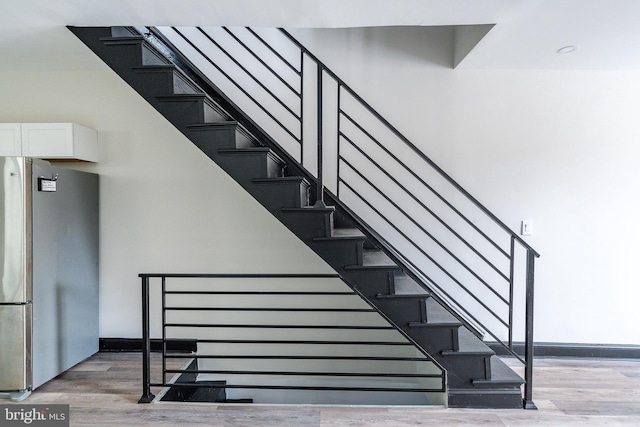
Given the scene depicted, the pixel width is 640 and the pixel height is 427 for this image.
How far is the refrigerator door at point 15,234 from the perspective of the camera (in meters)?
2.35

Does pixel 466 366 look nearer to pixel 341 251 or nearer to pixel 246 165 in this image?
pixel 341 251

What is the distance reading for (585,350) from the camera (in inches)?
123

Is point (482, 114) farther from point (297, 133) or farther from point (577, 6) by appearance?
point (297, 133)

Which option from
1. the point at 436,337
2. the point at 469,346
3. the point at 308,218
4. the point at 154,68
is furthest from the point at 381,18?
the point at 469,346

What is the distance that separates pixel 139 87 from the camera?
7.48 feet

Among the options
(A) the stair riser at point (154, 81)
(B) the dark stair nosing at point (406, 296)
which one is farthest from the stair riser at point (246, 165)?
(B) the dark stair nosing at point (406, 296)

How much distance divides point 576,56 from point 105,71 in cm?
384

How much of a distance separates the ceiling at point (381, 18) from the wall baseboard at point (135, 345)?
241 centimetres

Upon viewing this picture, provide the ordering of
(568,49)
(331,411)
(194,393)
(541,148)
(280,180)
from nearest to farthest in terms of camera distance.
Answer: (280,180), (331,411), (568,49), (194,393), (541,148)

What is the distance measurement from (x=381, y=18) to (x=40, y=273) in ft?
9.26

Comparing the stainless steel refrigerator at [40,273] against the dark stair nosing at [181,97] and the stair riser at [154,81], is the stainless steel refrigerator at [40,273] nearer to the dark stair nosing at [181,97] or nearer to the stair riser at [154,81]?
the stair riser at [154,81]

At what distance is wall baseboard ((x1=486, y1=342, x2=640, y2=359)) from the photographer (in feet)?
10.2

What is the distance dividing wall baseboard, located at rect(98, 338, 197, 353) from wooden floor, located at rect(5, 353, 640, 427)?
0.45 m

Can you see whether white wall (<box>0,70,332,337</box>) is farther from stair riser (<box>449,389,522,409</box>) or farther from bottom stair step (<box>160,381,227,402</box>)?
stair riser (<box>449,389,522,409</box>)
